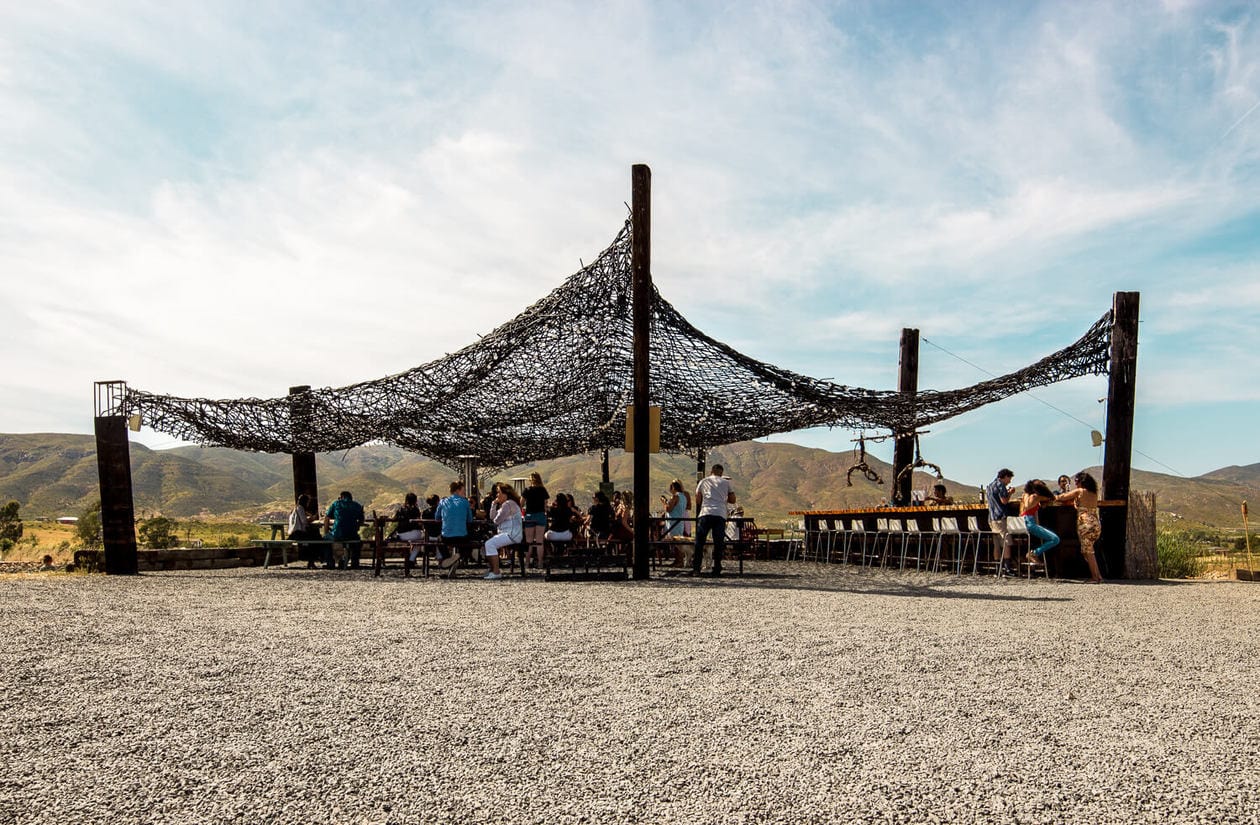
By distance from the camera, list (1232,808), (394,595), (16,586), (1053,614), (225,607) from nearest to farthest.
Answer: (1232,808) < (1053,614) < (225,607) < (394,595) < (16,586)

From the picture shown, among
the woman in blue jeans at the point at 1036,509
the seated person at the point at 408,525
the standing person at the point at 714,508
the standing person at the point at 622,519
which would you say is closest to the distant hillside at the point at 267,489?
the standing person at the point at 622,519

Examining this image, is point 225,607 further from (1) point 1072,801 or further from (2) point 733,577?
(1) point 1072,801

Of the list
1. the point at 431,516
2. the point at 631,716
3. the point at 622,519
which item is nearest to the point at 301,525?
the point at 431,516

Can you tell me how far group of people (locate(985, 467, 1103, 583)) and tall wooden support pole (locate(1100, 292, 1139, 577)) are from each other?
0.42m

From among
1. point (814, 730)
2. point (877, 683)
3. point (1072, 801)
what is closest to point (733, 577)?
point (877, 683)

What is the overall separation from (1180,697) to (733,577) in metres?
7.57

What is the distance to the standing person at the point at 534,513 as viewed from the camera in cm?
1264

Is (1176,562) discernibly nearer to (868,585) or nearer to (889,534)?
(889,534)

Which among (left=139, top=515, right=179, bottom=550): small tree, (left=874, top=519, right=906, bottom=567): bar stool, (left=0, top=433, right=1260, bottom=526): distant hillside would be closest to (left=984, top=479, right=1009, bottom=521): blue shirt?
(left=874, top=519, right=906, bottom=567): bar stool

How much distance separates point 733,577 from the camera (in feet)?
39.3

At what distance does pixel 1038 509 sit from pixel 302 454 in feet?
38.1

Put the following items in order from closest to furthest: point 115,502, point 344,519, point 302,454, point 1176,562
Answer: point 115,502 → point 1176,562 → point 344,519 → point 302,454

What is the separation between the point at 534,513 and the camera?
1294 cm

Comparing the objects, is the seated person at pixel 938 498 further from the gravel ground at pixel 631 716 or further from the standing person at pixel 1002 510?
the gravel ground at pixel 631 716
